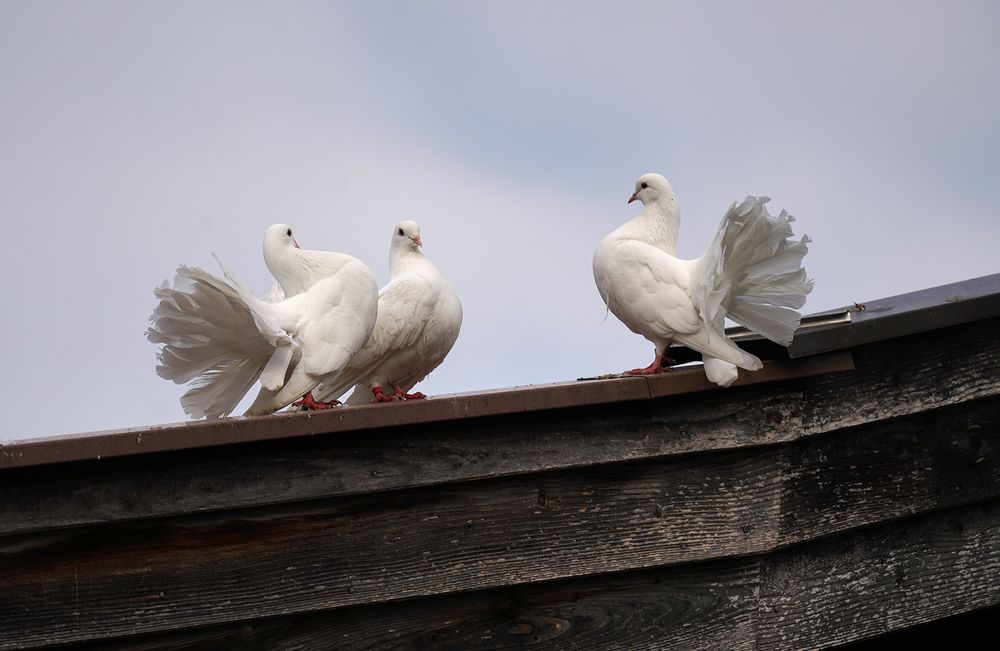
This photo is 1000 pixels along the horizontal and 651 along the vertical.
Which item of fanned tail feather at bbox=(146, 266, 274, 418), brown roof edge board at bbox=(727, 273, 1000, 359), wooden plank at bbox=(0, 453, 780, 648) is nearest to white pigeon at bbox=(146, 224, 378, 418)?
fanned tail feather at bbox=(146, 266, 274, 418)

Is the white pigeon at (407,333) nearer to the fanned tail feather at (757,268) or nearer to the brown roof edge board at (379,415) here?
the fanned tail feather at (757,268)

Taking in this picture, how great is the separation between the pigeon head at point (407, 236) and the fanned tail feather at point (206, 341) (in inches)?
83.5

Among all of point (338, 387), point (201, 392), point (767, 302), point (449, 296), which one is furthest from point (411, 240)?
point (767, 302)

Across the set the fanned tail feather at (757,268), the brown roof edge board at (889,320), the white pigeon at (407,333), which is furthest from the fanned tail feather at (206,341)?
the brown roof edge board at (889,320)

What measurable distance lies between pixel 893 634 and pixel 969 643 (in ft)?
1.09

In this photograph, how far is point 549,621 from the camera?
2271 mm

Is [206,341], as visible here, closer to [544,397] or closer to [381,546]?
[381,546]

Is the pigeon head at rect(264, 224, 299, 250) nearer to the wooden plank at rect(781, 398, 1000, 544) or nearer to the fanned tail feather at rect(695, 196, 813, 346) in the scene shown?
the fanned tail feather at rect(695, 196, 813, 346)

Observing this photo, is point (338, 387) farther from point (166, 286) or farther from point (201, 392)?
point (166, 286)

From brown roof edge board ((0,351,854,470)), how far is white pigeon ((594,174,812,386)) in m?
0.10

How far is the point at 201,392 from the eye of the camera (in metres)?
3.68

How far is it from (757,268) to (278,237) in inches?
102

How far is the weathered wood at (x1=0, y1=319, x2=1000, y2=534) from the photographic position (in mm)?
2047

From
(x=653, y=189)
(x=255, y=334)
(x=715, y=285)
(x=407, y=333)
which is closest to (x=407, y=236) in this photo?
(x=407, y=333)
